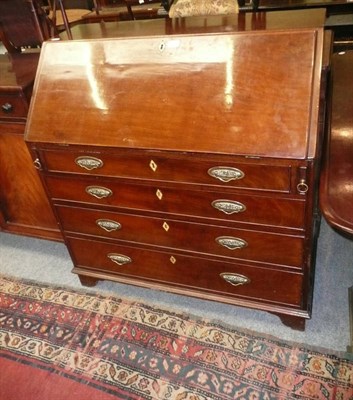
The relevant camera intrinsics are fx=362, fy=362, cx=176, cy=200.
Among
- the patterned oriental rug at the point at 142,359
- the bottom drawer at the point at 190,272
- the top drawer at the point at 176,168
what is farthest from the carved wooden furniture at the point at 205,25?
the patterned oriental rug at the point at 142,359

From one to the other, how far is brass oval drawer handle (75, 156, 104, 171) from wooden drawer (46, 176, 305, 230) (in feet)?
0.23

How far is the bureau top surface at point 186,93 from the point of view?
1.22 metres

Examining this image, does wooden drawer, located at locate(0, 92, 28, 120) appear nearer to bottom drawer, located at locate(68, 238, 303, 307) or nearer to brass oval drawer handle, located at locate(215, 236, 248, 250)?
bottom drawer, located at locate(68, 238, 303, 307)

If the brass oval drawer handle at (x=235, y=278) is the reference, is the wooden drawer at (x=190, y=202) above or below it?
above

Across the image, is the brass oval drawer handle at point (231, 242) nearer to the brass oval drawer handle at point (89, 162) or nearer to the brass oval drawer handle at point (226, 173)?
the brass oval drawer handle at point (226, 173)

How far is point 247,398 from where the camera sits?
1.48 m

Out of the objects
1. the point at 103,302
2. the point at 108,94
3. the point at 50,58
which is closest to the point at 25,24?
the point at 50,58

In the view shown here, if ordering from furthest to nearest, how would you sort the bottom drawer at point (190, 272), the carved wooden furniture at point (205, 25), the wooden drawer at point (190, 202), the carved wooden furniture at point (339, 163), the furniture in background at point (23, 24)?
the furniture in background at point (23, 24), the carved wooden furniture at point (205, 25), the bottom drawer at point (190, 272), the wooden drawer at point (190, 202), the carved wooden furniture at point (339, 163)

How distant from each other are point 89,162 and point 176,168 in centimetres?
39

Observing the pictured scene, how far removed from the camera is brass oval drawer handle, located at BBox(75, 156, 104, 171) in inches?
58.7

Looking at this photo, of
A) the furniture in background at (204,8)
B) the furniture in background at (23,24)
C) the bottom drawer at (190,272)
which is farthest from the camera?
the furniture in background at (204,8)

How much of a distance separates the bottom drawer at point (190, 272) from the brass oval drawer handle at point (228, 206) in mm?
311

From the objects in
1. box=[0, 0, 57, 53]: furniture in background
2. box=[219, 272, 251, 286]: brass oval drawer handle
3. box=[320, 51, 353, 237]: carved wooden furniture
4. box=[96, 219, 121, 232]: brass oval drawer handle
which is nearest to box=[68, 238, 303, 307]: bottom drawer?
box=[219, 272, 251, 286]: brass oval drawer handle

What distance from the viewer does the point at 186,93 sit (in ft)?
4.41
